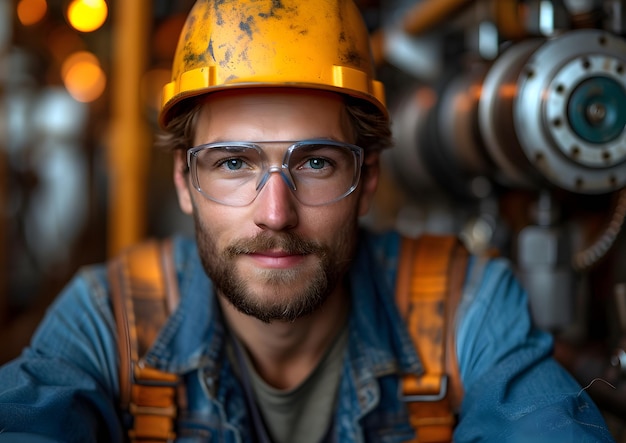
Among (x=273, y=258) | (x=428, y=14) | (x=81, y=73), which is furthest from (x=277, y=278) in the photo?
(x=81, y=73)

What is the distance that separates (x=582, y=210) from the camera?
2205 millimetres

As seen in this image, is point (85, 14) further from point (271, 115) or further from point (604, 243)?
point (604, 243)

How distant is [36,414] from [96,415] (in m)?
0.22

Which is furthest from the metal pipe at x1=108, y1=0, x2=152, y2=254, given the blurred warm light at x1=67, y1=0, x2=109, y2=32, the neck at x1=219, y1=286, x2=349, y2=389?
the neck at x1=219, y1=286, x2=349, y2=389

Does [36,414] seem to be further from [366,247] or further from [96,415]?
[366,247]

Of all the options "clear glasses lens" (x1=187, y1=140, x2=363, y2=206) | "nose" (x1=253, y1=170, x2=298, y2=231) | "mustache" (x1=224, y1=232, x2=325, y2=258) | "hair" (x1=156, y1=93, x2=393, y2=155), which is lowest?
"mustache" (x1=224, y1=232, x2=325, y2=258)

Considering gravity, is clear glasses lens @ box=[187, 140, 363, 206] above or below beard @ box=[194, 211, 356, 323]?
above

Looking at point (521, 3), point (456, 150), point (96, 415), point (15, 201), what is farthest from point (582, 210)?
point (15, 201)

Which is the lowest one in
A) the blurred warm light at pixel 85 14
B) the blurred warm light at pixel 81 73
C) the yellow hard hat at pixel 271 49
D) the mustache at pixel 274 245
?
the mustache at pixel 274 245

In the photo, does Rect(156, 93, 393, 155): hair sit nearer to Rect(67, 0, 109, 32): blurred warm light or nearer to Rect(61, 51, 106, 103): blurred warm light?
Rect(67, 0, 109, 32): blurred warm light

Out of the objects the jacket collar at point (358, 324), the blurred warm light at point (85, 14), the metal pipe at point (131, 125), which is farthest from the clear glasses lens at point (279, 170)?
the blurred warm light at point (85, 14)

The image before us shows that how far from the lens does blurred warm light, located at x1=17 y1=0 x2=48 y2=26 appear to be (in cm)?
491

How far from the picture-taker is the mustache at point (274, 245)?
61.5 inches

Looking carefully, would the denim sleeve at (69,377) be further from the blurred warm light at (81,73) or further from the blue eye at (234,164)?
the blurred warm light at (81,73)
